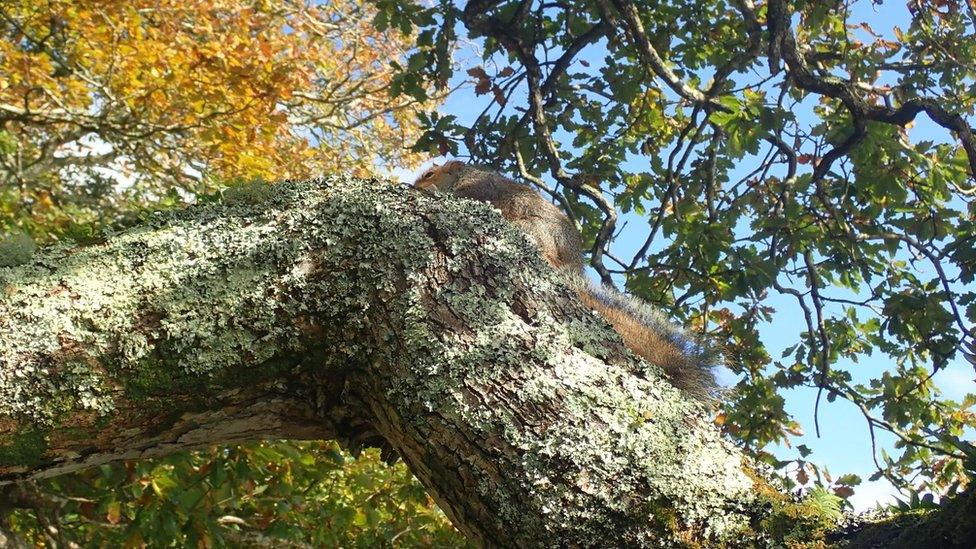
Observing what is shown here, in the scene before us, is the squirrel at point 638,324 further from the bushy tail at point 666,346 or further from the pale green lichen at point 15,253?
the pale green lichen at point 15,253

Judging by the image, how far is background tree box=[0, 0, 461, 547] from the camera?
3.63 meters

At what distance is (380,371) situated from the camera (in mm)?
1985

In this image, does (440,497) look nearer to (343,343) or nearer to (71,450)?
(343,343)

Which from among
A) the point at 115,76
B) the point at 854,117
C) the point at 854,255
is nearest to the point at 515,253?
the point at 854,117

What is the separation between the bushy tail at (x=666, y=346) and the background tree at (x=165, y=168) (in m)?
1.32

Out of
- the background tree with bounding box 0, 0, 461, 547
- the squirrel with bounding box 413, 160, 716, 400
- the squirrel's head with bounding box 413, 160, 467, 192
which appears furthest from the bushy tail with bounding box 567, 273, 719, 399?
the squirrel's head with bounding box 413, 160, 467, 192

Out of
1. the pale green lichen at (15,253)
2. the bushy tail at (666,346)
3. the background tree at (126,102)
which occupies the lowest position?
the pale green lichen at (15,253)

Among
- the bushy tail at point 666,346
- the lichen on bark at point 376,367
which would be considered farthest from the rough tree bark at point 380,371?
the bushy tail at point 666,346

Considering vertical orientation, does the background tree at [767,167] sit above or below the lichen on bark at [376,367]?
above

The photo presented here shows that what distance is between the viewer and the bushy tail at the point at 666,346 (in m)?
2.39

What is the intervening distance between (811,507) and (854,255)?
11.3 feet

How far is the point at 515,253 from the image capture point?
7.32 ft

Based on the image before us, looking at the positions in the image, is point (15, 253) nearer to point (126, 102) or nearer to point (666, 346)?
point (666, 346)

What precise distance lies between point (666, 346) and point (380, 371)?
94 centimetres
